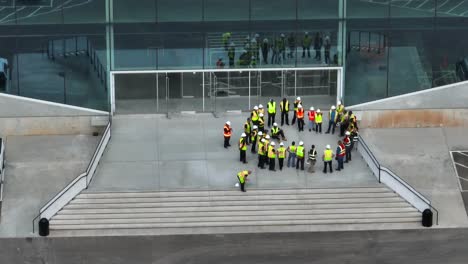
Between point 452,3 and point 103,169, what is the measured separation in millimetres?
16590

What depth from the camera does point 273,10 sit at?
67500 mm

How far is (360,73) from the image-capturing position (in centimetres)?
6819

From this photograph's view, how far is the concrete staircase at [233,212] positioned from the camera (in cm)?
6016

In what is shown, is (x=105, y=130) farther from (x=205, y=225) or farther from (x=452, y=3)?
(x=452, y=3)

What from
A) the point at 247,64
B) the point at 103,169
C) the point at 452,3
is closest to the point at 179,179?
the point at 103,169

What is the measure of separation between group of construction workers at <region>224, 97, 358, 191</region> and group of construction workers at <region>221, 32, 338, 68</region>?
208 centimetres

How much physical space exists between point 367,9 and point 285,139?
22.7 ft

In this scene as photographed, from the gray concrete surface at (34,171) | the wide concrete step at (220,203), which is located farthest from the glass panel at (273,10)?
the wide concrete step at (220,203)

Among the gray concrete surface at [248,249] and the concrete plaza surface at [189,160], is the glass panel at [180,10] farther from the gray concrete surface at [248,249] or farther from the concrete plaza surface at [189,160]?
the gray concrete surface at [248,249]

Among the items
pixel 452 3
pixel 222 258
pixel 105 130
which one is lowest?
pixel 222 258

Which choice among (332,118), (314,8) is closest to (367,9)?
(314,8)

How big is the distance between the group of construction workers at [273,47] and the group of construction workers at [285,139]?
6.81 feet

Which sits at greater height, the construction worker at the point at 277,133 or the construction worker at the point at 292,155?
the construction worker at the point at 277,133

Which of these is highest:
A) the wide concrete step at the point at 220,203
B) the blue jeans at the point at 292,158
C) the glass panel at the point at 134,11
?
the glass panel at the point at 134,11
